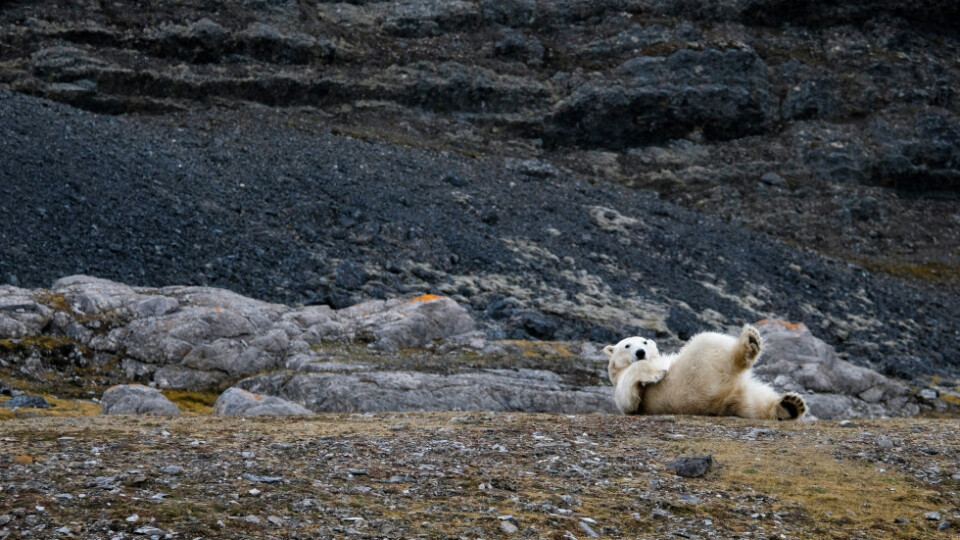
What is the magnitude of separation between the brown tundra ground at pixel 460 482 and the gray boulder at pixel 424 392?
5.28 m

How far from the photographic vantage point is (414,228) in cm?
3528

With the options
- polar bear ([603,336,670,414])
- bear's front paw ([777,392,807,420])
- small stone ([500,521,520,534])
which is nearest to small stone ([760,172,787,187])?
polar bear ([603,336,670,414])

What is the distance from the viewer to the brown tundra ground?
23.0 ft

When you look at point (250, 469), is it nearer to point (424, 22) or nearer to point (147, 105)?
point (147, 105)

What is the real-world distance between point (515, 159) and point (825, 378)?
26494 mm

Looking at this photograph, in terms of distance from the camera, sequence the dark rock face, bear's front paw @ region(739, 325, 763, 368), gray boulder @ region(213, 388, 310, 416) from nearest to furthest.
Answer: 1. bear's front paw @ region(739, 325, 763, 368)
2. gray boulder @ region(213, 388, 310, 416)
3. the dark rock face

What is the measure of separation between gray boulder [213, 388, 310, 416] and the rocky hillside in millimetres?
12678

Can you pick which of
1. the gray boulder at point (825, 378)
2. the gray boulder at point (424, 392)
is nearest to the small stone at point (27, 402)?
the gray boulder at point (424, 392)

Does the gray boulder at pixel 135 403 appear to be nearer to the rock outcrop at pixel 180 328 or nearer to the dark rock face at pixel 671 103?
the rock outcrop at pixel 180 328

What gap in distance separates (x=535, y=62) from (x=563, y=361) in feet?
130

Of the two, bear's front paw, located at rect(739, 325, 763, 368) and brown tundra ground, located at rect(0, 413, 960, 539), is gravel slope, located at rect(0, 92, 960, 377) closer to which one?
bear's front paw, located at rect(739, 325, 763, 368)

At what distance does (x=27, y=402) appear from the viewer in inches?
590

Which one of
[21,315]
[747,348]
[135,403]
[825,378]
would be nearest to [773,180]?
[825,378]

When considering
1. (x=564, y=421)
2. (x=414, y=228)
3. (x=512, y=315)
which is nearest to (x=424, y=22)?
(x=414, y=228)
